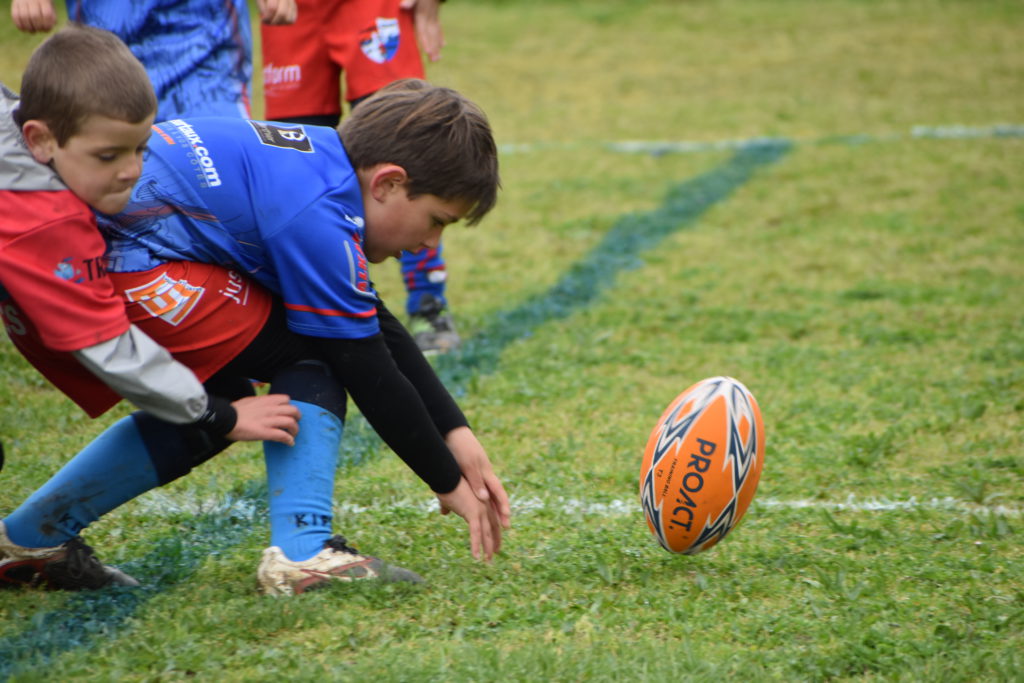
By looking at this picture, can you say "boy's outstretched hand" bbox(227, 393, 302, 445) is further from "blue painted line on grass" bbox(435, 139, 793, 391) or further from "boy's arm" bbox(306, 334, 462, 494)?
"blue painted line on grass" bbox(435, 139, 793, 391)

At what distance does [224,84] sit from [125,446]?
1.68m

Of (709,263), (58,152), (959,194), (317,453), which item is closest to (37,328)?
(58,152)

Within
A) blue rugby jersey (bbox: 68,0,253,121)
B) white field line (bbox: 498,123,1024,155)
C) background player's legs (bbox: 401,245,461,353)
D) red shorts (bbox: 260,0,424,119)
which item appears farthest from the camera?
white field line (bbox: 498,123,1024,155)

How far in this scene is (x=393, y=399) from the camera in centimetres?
234

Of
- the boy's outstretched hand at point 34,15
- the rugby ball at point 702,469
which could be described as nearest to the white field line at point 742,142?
the boy's outstretched hand at point 34,15

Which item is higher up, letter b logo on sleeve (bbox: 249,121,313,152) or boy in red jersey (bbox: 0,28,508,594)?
letter b logo on sleeve (bbox: 249,121,313,152)

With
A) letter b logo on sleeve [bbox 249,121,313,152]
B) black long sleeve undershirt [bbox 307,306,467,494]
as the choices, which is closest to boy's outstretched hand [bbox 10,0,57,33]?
letter b logo on sleeve [bbox 249,121,313,152]

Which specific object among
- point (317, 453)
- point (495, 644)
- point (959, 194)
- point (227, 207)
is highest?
point (227, 207)

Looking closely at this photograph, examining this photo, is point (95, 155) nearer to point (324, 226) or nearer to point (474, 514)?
point (324, 226)

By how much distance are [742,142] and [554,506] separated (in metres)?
5.91

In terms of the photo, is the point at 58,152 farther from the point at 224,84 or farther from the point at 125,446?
the point at 224,84

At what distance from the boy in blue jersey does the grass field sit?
218 millimetres

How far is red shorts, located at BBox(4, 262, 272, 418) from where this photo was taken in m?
2.30

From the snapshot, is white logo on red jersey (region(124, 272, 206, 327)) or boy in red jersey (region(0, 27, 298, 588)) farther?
white logo on red jersey (region(124, 272, 206, 327))
